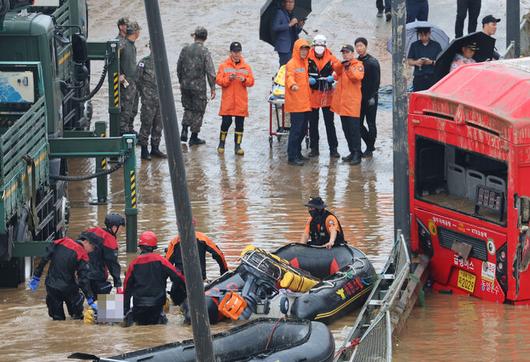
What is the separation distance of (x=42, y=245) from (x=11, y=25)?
3.71 m

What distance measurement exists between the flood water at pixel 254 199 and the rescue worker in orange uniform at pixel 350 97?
42 centimetres

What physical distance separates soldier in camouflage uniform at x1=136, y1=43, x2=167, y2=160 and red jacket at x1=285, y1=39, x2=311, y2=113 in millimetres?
2214

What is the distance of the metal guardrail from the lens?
14156mm

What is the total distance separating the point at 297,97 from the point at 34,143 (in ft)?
22.5

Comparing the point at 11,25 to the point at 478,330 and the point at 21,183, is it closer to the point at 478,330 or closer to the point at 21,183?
the point at 21,183

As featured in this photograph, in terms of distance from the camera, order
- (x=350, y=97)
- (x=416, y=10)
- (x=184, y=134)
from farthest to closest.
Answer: (x=416, y=10) < (x=184, y=134) < (x=350, y=97)

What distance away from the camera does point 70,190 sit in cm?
2425

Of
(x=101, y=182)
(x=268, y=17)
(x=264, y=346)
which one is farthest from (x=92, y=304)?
(x=268, y=17)

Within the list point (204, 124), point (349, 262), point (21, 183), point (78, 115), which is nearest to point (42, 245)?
point (21, 183)

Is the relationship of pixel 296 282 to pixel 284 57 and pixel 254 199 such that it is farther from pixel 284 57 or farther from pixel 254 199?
pixel 284 57

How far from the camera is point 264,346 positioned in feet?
48.7

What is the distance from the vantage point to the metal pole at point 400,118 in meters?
17.8

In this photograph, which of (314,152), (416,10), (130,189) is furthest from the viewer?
(416,10)

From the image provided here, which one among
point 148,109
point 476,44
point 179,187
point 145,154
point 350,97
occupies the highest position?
point 476,44
